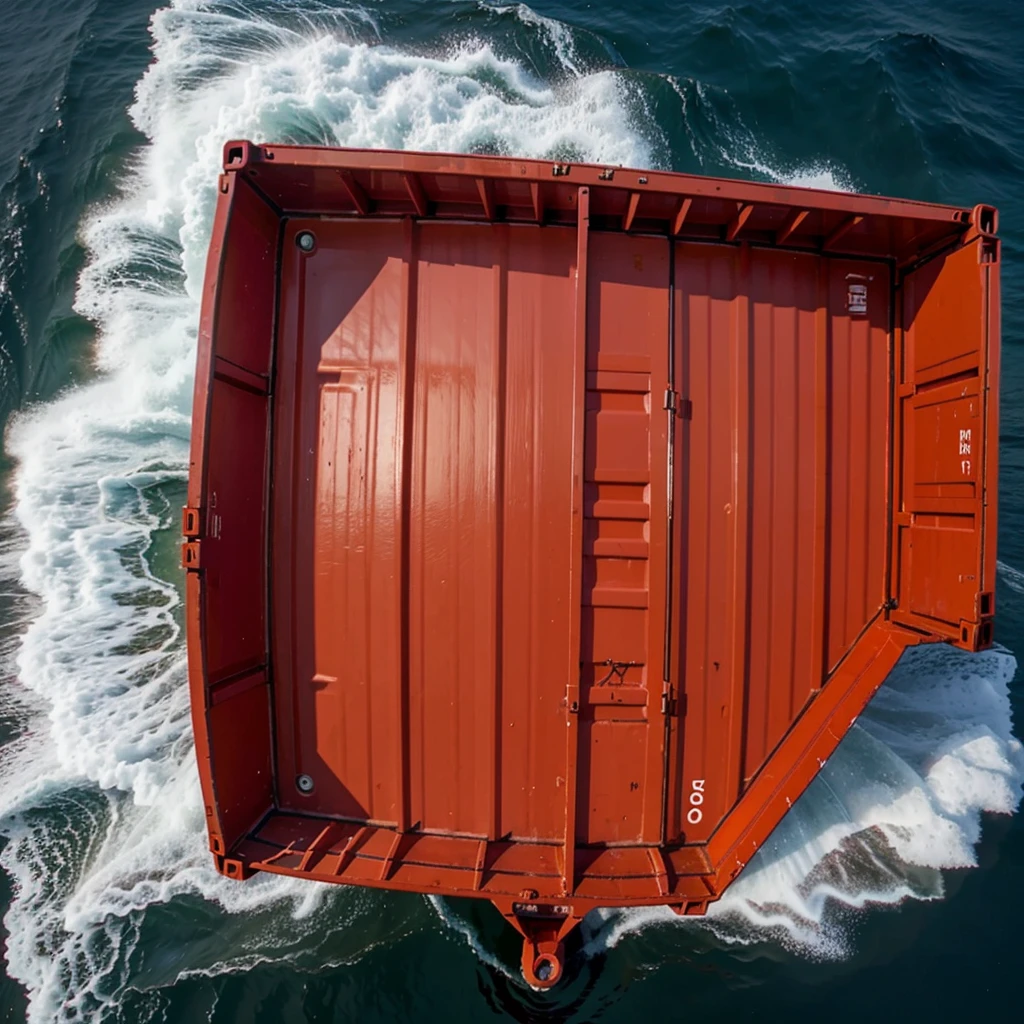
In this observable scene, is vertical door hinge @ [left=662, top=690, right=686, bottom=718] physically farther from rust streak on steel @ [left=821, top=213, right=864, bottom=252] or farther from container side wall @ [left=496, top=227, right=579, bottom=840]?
rust streak on steel @ [left=821, top=213, right=864, bottom=252]

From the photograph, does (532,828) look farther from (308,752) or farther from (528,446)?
(528,446)

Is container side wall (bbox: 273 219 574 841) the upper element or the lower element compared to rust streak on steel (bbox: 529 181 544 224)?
lower

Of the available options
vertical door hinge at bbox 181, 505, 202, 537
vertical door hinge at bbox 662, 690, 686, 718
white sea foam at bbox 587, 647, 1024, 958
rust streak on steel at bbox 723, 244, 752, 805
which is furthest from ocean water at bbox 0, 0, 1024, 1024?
vertical door hinge at bbox 181, 505, 202, 537

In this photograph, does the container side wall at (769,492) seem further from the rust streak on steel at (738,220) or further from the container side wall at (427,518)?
the container side wall at (427,518)

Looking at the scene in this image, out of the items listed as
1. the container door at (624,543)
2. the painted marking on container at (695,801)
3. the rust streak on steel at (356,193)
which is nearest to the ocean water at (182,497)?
the painted marking on container at (695,801)

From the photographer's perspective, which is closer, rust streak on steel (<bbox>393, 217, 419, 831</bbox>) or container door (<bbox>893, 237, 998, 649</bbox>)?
container door (<bbox>893, 237, 998, 649</bbox>)

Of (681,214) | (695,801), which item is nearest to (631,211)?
(681,214)
